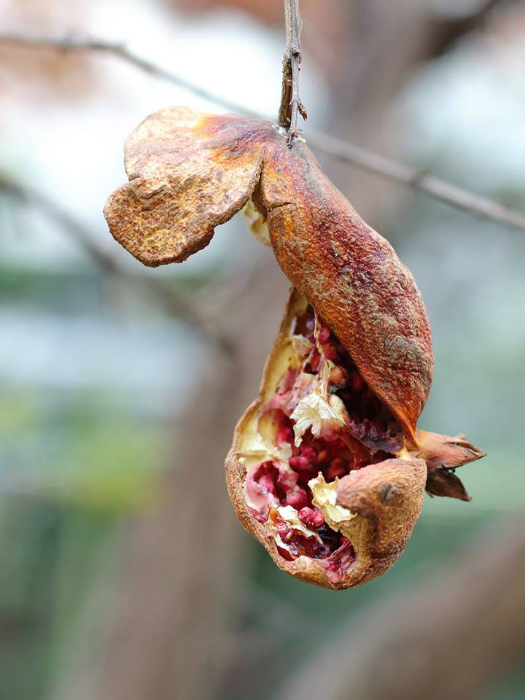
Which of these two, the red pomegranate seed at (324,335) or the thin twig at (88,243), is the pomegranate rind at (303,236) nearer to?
the red pomegranate seed at (324,335)

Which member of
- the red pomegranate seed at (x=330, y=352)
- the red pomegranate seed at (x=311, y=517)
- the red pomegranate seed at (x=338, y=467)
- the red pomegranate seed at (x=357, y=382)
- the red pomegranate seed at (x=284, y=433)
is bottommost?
the red pomegranate seed at (x=311, y=517)

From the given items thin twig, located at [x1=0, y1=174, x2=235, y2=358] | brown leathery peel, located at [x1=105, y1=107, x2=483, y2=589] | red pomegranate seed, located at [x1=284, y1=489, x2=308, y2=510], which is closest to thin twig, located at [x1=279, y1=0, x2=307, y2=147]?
brown leathery peel, located at [x1=105, y1=107, x2=483, y2=589]

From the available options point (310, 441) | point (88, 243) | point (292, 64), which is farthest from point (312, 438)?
point (88, 243)

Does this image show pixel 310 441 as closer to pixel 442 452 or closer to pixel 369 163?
pixel 442 452

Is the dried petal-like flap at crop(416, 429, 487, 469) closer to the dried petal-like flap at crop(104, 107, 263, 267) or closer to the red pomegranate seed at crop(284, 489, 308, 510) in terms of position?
the red pomegranate seed at crop(284, 489, 308, 510)

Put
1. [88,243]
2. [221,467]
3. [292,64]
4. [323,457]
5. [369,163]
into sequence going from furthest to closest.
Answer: [221,467] < [88,243] < [369,163] < [323,457] < [292,64]

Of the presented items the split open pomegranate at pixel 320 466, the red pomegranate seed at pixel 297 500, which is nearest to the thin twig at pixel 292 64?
the split open pomegranate at pixel 320 466
